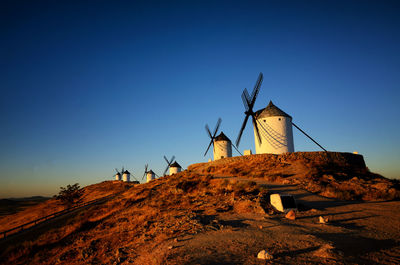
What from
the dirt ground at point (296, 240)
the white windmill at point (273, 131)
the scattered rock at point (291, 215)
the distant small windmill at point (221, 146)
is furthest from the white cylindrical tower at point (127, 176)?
the scattered rock at point (291, 215)

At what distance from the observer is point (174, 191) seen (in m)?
18.0

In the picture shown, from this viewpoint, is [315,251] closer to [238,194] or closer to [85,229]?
[238,194]

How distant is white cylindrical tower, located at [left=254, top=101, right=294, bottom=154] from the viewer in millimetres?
28312

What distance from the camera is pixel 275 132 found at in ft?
93.5

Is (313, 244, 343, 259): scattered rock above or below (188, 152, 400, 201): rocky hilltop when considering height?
below

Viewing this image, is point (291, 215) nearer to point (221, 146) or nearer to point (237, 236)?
point (237, 236)

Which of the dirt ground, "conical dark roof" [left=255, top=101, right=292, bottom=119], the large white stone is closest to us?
the dirt ground

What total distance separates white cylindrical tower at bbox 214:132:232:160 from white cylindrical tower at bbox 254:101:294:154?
46.0ft

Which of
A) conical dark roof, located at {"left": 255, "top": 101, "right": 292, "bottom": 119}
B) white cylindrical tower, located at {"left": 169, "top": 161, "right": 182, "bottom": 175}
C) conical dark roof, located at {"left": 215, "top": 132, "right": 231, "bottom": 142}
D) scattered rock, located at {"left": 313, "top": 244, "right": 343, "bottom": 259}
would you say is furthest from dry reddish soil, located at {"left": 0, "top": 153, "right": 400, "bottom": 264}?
white cylindrical tower, located at {"left": 169, "top": 161, "right": 182, "bottom": 175}

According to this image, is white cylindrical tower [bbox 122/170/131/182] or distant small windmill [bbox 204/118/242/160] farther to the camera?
white cylindrical tower [bbox 122/170/131/182]

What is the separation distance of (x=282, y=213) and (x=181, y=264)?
6.26m

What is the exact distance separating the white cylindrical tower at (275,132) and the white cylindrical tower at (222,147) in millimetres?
14033

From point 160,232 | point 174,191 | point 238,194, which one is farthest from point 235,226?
point 174,191

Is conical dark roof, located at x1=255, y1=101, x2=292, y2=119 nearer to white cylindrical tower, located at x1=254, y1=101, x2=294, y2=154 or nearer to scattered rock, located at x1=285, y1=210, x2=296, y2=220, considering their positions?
white cylindrical tower, located at x1=254, y1=101, x2=294, y2=154
